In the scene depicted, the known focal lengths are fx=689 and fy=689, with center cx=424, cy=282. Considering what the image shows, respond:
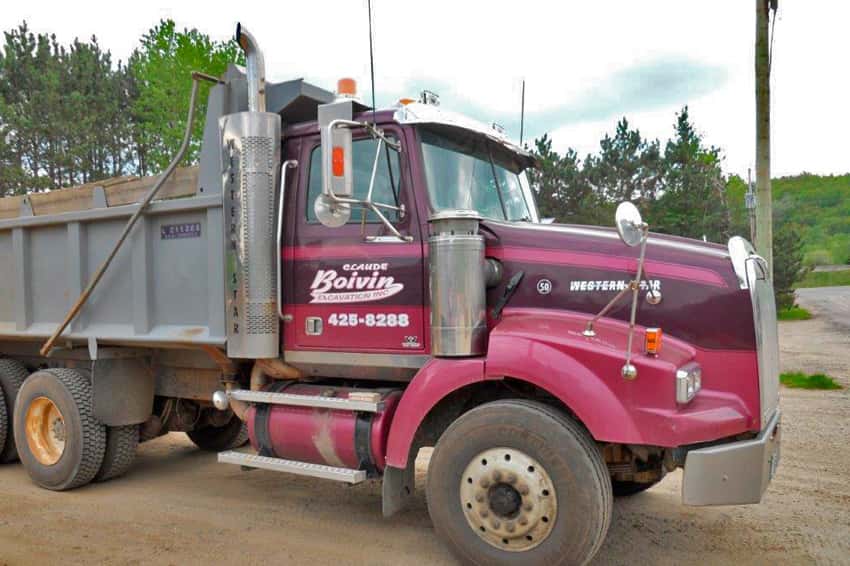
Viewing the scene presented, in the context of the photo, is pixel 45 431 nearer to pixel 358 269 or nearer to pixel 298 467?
pixel 298 467

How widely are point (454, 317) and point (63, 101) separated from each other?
1062 inches

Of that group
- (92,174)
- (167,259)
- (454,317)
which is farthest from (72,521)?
(92,174)

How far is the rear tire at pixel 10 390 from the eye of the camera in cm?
638

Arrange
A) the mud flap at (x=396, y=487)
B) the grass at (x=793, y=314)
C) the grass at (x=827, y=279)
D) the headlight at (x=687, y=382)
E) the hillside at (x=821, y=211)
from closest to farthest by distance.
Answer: the headlight at (x=687, y=382) < the mud flap at (x=396, y=487) < the grass at (x=793, y=314) < the grass at (x=827, y=279) < the hillside at (x=821, y=211)

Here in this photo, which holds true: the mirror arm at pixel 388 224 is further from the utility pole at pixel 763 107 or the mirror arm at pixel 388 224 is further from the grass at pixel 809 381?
the grass at pixel 809 381

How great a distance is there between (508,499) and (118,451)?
12.2 feet

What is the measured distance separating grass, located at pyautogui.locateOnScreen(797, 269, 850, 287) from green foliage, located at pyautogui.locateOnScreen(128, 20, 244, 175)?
3908cm

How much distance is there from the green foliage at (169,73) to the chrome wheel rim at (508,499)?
75.5 feet

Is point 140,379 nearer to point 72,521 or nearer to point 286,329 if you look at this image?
point 72,521

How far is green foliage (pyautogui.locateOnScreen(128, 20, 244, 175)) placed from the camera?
24734 millimetres

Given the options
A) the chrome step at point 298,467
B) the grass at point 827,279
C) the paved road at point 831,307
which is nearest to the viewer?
the chrome step at point 298,467

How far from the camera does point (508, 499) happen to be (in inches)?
144

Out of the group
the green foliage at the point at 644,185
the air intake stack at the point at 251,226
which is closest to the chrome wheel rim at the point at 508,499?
the air intake stack at the point at 251,226

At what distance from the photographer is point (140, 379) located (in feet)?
18.8
